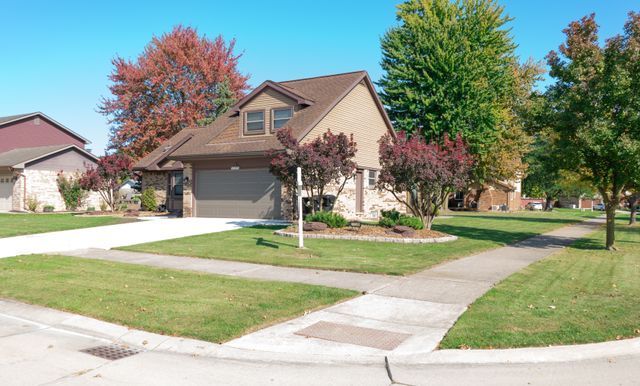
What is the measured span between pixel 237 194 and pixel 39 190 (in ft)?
62.4

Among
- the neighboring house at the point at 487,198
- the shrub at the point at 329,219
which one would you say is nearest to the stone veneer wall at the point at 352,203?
the shrub at the point at 329,219

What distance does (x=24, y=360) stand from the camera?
17.4 ft

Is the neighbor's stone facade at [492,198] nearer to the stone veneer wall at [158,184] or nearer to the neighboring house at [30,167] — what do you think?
the stone veneer wall at [158,184]

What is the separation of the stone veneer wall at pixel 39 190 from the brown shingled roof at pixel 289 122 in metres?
13.1

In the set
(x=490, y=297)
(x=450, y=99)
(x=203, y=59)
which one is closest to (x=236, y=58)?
(x=203, y=59)

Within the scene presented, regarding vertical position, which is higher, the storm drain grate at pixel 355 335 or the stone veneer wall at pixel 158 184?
the stone veneer wall at pixel 158 184

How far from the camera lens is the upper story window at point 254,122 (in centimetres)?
2414

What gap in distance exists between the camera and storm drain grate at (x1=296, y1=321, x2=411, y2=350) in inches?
231

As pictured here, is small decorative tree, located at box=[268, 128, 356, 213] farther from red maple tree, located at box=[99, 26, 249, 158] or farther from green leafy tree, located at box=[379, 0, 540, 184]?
red maple tree, located at box=[99, 26, 249, 158]

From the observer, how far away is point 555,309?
7.20m

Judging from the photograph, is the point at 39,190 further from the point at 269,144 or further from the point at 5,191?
the point at 269,144

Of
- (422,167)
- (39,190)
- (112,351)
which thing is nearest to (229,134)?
(422,167)

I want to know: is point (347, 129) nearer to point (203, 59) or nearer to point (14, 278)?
point (14, 278)

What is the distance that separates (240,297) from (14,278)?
4952 millimetres
